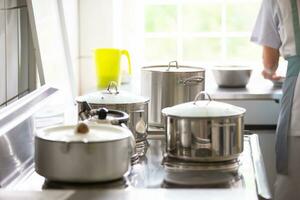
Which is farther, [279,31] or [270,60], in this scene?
[270,60]

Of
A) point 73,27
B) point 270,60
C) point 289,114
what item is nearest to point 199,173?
point 289,114

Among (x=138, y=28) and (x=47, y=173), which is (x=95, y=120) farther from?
(x=138, y=28)

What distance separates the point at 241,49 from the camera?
10.1 feet

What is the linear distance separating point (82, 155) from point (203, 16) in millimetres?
1918

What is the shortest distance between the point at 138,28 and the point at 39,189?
1.83m

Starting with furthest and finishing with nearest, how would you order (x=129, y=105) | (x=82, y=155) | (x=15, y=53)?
(x=15, y=53) < (x=129, y=105) < (x=82, y=155)

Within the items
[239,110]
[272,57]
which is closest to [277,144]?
[272,57]

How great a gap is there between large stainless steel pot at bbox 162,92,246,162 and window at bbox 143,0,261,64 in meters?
1.62

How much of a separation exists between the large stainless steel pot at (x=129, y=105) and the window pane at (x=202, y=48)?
1.47 m

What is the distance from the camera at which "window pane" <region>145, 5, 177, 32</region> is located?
10.0 feet

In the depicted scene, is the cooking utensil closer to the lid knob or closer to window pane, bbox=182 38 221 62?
window pane, bbox=182 38 221 62

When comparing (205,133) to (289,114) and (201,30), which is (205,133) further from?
(201,30)

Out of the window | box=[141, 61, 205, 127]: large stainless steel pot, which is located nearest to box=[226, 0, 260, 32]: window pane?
the window

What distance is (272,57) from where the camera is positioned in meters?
2.54
